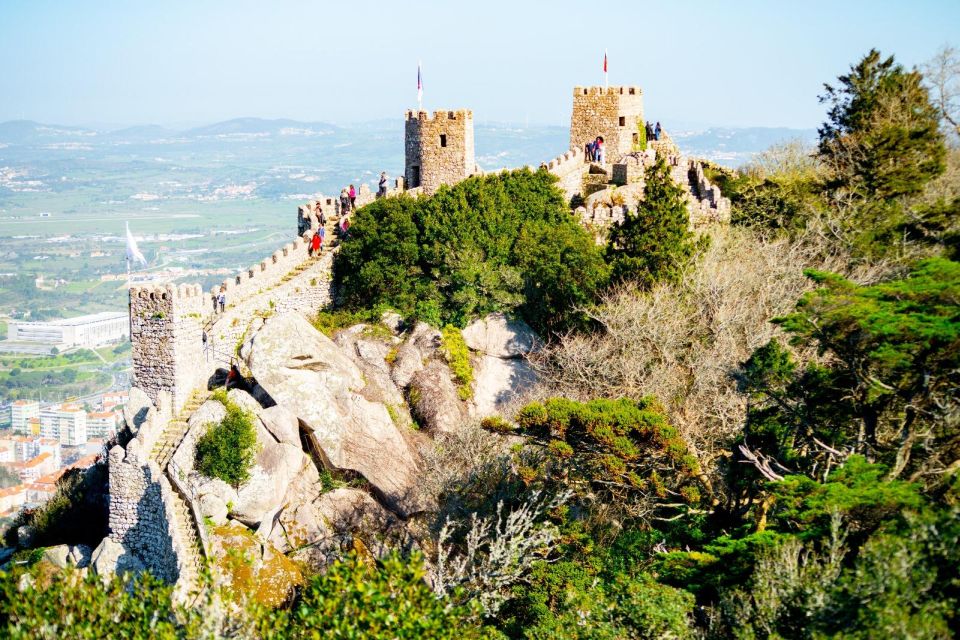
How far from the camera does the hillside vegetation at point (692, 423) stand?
1349 cm

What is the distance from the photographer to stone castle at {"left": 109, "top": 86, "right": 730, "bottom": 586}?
21734 millimetres

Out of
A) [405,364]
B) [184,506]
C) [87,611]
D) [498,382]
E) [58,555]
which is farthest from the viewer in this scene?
[498,382]

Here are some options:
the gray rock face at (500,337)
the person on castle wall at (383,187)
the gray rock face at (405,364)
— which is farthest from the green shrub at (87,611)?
the person on castle wall at (383,187)

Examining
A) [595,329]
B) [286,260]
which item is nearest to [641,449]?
[595,329]

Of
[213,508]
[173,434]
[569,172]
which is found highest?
[569,172]

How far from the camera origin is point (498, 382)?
28.3 m

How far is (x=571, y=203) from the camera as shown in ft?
114

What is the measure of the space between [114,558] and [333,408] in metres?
5.79

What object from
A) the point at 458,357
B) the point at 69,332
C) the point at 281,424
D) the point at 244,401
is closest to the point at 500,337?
the point at 458,357

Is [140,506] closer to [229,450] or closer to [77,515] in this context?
[229,450]

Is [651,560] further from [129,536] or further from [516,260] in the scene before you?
[516,260]

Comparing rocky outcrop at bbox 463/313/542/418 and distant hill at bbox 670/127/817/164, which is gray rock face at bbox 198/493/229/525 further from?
distant hill at bbox 670/127/817/164

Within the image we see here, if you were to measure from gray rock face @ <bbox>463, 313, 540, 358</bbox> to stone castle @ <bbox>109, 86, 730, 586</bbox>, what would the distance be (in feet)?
14.5

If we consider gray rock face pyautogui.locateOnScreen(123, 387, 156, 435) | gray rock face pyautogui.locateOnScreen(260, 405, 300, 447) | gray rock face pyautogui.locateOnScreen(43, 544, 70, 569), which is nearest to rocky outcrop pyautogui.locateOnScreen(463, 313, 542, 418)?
gray rock face pyautogui.locateOnScreen(260, 405, 300, 447)
